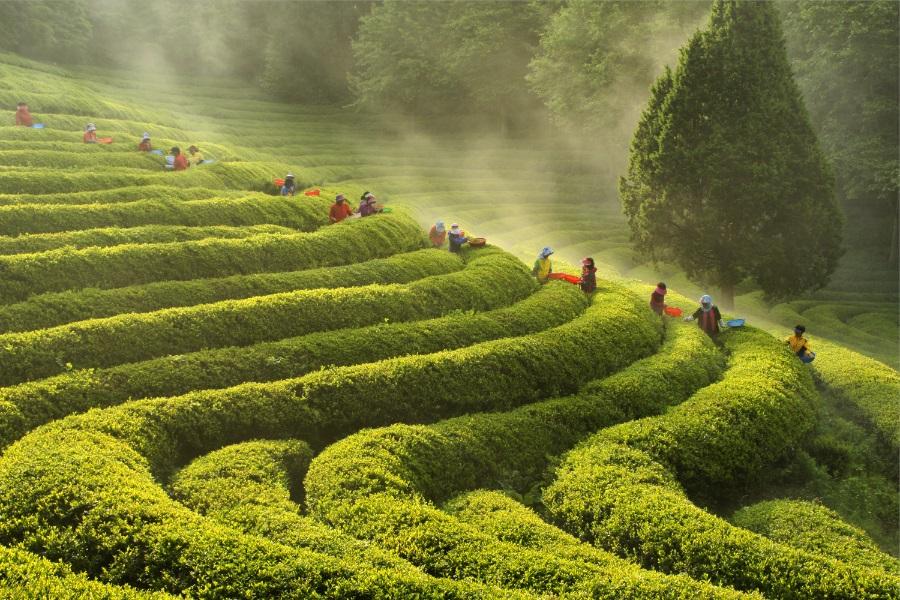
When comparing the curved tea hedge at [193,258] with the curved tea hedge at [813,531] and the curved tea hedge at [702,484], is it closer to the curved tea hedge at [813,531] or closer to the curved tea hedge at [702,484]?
the curved tea hedge at [702,484]

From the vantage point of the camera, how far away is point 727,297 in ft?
99.0

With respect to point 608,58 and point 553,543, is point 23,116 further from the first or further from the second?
point 553,543

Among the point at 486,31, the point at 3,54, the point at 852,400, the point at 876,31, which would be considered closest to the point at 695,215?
the point at 852,400

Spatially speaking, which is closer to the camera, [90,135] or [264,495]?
[264,495]

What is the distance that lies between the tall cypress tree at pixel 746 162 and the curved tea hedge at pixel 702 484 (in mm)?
10081

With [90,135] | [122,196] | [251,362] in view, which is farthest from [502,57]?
→ [251,362]

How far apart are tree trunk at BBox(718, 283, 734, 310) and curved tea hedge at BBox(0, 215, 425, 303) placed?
41.4ft

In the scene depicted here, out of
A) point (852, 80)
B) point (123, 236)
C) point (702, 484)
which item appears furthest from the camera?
point (852, 80)

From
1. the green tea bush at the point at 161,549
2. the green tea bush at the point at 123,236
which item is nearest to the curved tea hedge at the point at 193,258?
the green tea bush at the point at 123,236

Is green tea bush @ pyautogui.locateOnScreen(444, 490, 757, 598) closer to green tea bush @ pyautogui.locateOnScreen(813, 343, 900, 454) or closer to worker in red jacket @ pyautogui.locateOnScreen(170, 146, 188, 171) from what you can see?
green tea bush @ pyautogui.locateOnScreen(813, 343, 900, 454)

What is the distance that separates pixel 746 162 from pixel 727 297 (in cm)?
528

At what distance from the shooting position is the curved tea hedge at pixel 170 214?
2159 centimetres

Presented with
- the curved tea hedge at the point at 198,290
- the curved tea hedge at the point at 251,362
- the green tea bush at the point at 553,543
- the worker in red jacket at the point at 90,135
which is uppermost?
the worker in red jacket at the point at 90,135

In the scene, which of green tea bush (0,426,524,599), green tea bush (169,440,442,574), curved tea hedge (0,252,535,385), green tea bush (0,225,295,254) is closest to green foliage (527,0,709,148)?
curved tea hedge (0,252,535,385)
